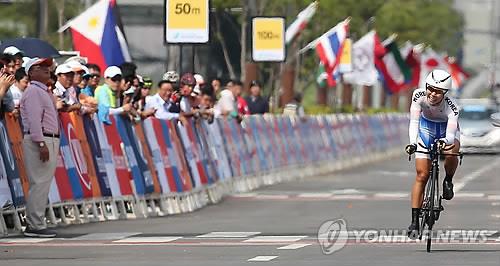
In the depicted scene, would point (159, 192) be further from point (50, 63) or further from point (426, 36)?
point (426, 36)

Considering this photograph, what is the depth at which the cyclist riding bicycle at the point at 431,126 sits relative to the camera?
1628cm

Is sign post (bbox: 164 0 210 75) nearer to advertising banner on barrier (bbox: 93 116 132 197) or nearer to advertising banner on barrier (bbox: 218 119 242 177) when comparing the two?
advertising banner on barrier (bbox: 218 119 242 177)

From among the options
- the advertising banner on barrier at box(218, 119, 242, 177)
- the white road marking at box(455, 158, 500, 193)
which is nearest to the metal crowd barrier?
the advertising banner on barrier at box(218, 119, 242, 177)

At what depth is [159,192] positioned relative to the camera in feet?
75.3

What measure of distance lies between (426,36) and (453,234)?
217 ft

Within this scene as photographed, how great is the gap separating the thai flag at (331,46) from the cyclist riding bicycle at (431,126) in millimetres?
27602

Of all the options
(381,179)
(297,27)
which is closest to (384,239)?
(381,179)

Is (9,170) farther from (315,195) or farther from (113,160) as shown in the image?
(315,195)

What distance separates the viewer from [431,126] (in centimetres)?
1672

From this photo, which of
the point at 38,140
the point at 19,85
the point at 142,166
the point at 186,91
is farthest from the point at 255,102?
the point at 38,140

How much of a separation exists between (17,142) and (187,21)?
7932mm

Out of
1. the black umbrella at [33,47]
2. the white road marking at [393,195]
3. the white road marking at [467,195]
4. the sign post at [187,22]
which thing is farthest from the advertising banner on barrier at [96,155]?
the white road marking at [467,195]

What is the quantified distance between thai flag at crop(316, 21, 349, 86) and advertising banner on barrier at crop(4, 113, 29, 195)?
25891 millimetres

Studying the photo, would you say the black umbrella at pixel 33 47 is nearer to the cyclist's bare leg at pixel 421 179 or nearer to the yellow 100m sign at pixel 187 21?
the cyclist's bare leg at pixel 421 179
